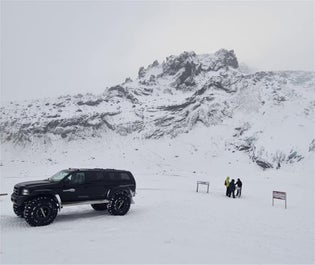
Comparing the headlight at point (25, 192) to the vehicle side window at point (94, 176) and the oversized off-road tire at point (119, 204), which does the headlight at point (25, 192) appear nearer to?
the vehicle side window at point (94, 176)

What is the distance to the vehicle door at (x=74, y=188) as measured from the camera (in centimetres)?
1113

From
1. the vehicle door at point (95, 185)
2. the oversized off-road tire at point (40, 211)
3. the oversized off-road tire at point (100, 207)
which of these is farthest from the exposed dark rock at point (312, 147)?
the oversized off-road tire at point (40, 211)

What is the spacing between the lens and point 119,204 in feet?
41.0

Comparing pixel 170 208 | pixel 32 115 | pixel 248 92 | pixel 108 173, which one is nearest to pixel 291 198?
pixel 170 208

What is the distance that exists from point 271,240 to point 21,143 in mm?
46841

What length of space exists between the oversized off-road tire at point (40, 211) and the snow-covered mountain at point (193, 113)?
102 ft

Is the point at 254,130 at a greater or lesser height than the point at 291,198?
greater

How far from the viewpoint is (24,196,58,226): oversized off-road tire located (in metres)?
10.0

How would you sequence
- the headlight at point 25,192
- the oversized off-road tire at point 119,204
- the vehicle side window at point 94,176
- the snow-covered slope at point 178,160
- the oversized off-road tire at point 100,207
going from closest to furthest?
the snow-covered slope at point 178,160 → the headlight at point 25,192 → the vehicle side window at point 94,176 → the oversized off-road tire at point 119,204 → the oversized off-road tire at point 100,207

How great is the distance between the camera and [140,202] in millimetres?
16453

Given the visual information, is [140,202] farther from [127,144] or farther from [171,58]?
[171,58]

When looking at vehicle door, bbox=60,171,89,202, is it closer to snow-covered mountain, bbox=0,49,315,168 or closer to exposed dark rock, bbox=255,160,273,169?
exposed dark rock, bbox=255,160,273,169

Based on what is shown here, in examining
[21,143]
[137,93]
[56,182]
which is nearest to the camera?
[56,182]

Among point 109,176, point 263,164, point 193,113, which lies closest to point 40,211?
point 109,176
